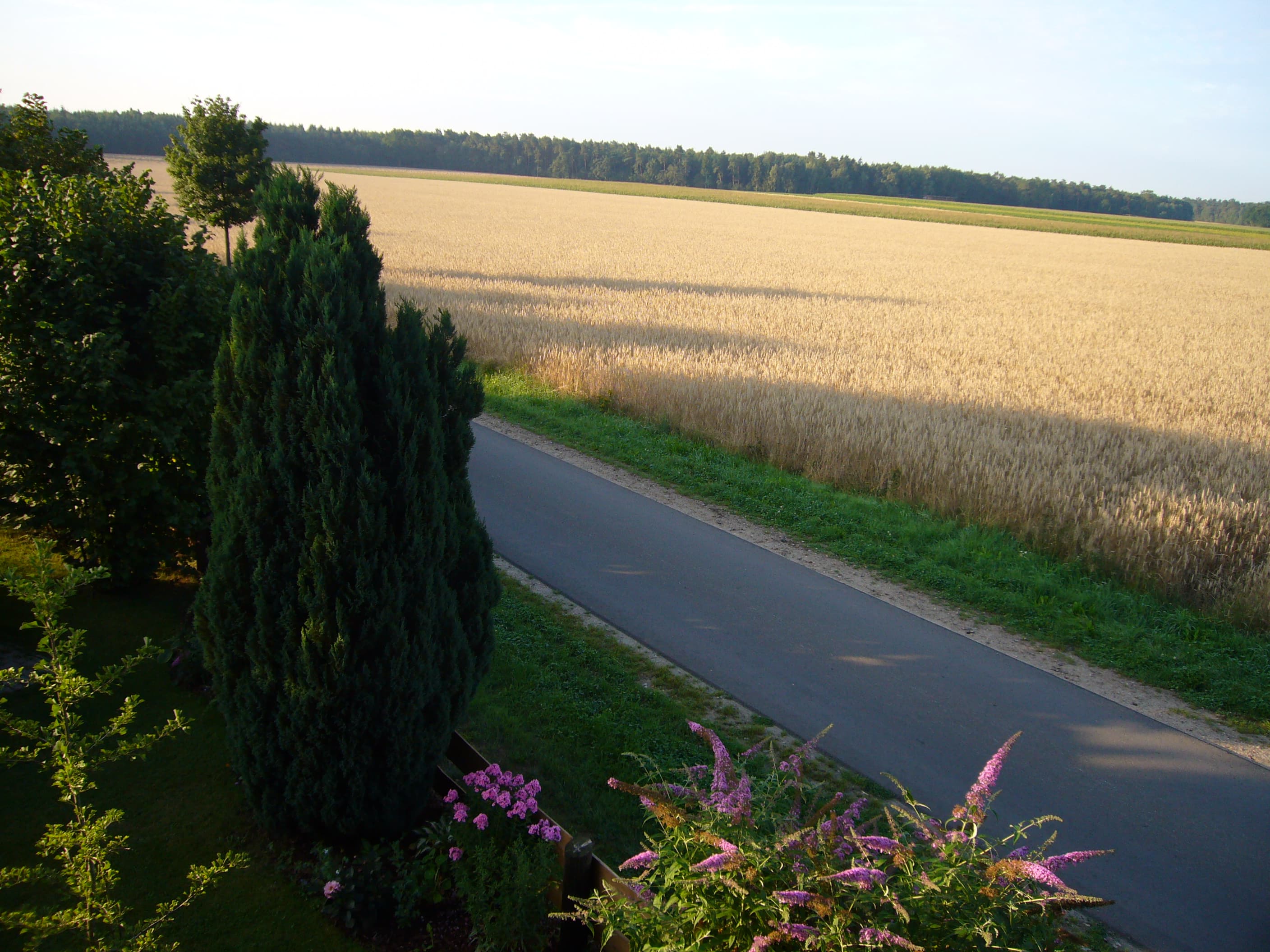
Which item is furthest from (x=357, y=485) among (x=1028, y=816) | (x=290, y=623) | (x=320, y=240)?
(x=1028, y=816)

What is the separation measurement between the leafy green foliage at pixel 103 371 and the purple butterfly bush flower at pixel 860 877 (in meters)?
4.65

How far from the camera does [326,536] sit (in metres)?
3.27

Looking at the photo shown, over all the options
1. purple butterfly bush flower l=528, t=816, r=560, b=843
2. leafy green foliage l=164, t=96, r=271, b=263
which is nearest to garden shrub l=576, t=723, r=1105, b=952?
purple butterfly bush flower l=528, t=816, r=560, b=843

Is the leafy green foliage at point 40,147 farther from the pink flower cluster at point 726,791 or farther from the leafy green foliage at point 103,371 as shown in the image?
the pink flower cluster at point 726,791

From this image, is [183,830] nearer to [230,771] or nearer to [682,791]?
[230,771]

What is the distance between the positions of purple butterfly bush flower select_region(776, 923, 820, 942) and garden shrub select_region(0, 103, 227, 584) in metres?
4.57

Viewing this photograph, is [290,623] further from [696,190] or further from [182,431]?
[696,190]

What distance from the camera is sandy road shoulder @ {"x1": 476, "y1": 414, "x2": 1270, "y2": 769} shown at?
570 cm

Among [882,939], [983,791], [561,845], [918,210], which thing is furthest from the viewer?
[918,210]

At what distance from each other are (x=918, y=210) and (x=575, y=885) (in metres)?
95.0

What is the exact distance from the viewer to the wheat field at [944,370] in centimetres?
889

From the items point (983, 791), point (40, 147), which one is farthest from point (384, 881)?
point (40, 147)

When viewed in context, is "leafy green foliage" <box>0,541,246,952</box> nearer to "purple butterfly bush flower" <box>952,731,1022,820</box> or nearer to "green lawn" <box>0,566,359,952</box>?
"green lawn" <box>0,566,359,952</box>

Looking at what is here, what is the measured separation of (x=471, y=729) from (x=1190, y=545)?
7.39 meters
